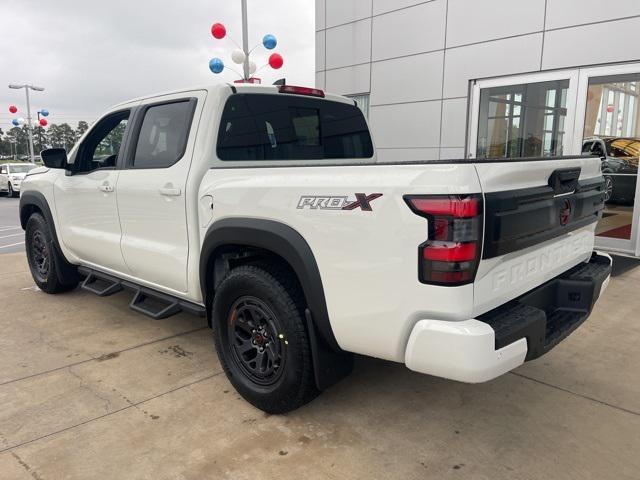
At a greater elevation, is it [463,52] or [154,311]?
[463,52]

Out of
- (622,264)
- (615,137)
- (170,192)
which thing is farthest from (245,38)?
(170,192)

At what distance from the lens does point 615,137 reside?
795 cm

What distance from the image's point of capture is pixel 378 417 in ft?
9.34

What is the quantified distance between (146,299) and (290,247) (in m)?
2.04

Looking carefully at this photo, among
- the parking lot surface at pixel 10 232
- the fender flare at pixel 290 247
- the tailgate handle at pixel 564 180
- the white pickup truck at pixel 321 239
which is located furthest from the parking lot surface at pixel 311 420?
the parking lot surface at pixel 10 232

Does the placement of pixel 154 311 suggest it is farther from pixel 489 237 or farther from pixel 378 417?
pixel 489 237

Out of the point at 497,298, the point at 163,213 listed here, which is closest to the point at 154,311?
the point at 163,213

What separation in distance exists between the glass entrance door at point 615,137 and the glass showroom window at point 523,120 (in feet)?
1.14

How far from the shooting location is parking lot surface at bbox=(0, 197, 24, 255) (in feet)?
29.5

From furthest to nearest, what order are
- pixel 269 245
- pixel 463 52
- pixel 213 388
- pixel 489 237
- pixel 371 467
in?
pixel 463 52 → pixel 213 388 → pixel 269 245 → pixel 371 467 → pixel 489 237

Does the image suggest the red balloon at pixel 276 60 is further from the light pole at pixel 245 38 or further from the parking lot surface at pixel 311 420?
the parking lot surface at pixel 311 420

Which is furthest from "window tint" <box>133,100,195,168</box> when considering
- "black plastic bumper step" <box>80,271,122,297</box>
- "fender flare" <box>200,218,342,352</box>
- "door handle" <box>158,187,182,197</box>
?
"black plastic bumper step" <box>80,271,122,297</box>

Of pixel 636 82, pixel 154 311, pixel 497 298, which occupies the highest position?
pixel 636 82

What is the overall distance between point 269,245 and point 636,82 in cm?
701
